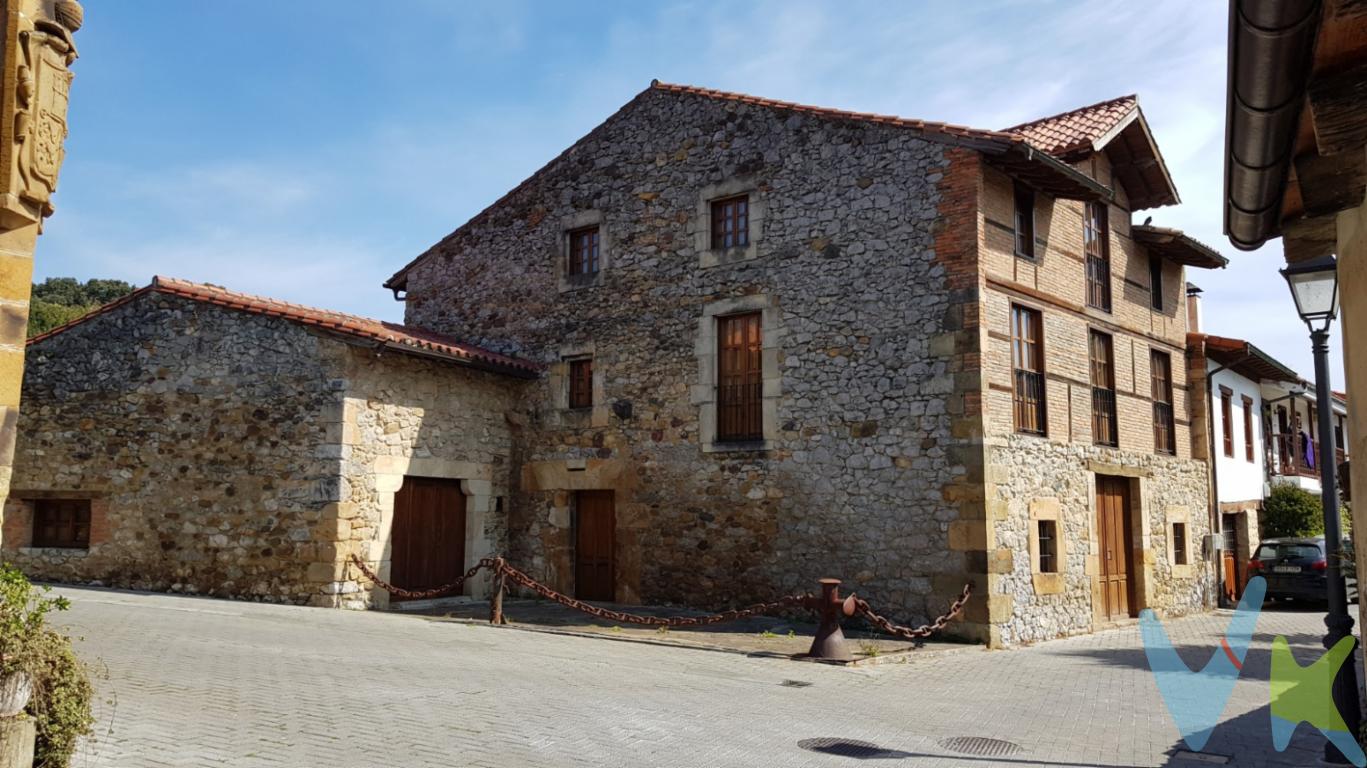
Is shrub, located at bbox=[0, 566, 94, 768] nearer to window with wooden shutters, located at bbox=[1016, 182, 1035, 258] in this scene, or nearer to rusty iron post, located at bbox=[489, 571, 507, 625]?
rusty iron post, located at bbox=[489, 571, 507, 625]

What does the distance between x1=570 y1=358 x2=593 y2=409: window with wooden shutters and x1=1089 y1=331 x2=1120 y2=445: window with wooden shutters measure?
710 cm

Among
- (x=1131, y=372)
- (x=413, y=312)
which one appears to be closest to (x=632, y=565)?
(x=413, y=312)

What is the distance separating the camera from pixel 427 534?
1378 centimetres

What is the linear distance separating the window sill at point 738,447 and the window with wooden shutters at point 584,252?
11.5 feet

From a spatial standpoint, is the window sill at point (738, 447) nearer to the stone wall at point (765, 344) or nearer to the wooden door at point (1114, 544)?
the stone wall at point (765, 344)

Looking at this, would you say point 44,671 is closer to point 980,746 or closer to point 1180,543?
point 980,746

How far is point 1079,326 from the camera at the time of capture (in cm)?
1302

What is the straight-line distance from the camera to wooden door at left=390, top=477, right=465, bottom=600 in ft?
43.8

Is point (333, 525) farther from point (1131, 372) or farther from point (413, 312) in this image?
point (1131, 372)

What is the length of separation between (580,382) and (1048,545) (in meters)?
6.97

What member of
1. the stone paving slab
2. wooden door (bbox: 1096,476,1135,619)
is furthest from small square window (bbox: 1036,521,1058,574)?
the stone paving slab

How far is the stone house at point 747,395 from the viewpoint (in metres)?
11.3

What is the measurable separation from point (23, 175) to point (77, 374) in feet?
37.0

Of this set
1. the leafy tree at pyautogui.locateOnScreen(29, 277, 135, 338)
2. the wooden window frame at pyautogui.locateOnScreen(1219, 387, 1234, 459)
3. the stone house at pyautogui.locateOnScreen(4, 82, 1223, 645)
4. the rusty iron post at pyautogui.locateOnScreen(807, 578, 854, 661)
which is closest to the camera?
the rusty iron post at pyautogui.locateOnScreen(807, 578, 854, 661)
